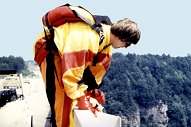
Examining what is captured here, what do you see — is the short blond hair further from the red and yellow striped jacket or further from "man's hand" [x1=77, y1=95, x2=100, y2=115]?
"man's hand" [x1=77, y1=95, x2=100, y2=115]

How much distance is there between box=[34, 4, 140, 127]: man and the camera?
2330 mm

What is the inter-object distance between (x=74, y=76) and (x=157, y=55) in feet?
340

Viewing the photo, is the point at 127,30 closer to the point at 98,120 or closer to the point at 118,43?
the point at 118,43

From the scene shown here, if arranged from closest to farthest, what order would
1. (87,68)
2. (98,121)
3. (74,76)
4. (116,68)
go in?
(98,121)
(74,76)
(87,68)
(116,68)

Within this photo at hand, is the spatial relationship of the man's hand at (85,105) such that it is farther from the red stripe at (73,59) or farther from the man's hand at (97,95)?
the man's hand at (97,95)

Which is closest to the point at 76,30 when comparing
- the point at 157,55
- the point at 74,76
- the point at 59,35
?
the point at 59,35

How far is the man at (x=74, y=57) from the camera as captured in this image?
2330mm

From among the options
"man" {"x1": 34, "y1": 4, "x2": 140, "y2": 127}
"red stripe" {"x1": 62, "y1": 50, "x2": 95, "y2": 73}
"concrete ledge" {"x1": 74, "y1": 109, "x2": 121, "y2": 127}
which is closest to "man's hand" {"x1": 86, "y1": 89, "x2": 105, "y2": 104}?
"man" {"x1": 34, "y1": 4, "x2": 140, "y2": 127}

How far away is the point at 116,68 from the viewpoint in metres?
92.4

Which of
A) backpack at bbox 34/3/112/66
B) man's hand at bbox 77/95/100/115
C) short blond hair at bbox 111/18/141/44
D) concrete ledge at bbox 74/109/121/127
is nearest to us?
concrete ledge at bbox 74/109/121/127

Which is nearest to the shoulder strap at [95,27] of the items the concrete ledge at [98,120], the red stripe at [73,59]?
the red stripe at [73,59]

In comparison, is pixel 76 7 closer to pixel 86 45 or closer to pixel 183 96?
pixel 86 45

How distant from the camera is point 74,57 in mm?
2338

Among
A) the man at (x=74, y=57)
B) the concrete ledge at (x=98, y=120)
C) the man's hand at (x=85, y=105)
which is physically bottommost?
the man's hand at (x=85, y=105)
